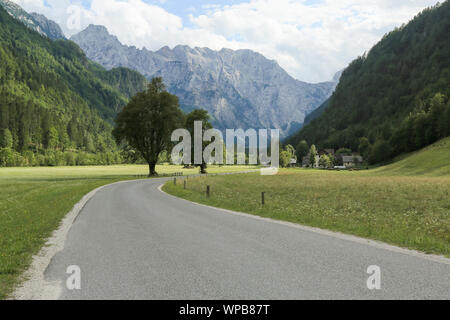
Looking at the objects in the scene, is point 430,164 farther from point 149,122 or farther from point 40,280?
point 40,280

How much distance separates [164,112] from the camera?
59500mm

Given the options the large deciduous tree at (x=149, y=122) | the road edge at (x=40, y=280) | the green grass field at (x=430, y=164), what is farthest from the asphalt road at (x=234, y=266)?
the green grass field at (x=430, y=164)

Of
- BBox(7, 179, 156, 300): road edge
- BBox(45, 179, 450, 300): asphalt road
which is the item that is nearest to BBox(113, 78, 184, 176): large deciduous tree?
BBox(45, 179, 450, 300): asphalt road

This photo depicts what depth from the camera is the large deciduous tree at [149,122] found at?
192 ft

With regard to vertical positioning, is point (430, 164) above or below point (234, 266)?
above

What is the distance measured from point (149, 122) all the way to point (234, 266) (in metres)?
54.9

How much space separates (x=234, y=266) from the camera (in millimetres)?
7469

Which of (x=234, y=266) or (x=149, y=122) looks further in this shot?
(x=149, y=122)

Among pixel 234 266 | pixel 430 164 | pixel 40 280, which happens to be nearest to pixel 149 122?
pixel 40 280

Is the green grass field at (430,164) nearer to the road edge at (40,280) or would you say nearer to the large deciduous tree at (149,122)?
the large deciduous tree at (149,122)

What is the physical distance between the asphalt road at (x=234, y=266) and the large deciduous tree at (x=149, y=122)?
47.9 metres

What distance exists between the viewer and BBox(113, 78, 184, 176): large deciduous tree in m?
58.4
